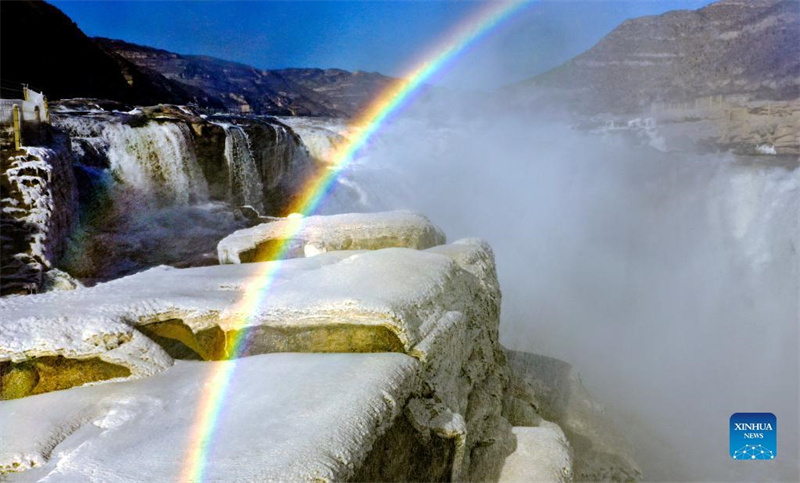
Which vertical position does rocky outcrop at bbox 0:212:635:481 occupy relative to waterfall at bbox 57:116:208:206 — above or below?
below

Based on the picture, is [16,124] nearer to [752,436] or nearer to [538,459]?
[538,459]

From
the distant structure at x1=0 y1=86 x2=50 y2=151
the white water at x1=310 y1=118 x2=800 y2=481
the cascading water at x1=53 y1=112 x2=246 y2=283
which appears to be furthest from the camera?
the cascading water at x1=53 y1=112 x2=246 y2=283

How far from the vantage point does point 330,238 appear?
5.24 m

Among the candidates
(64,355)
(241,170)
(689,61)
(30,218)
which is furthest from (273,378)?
(689,61)

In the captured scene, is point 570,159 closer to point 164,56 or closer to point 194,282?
point 194,282

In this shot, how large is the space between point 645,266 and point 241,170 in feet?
40.7

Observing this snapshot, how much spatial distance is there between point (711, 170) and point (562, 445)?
16500 mm

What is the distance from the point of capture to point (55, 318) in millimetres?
3008

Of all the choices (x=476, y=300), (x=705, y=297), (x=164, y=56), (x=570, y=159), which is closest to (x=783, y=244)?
(x=705, y=297)

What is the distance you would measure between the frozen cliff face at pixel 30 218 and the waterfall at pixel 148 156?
9.20ft

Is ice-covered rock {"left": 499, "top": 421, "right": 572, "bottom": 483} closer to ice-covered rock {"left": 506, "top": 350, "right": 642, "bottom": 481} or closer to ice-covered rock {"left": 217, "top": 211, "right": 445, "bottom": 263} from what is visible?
ice-covered rock {"left": 506, "top": 350, "right": 642, "bottom": 481}

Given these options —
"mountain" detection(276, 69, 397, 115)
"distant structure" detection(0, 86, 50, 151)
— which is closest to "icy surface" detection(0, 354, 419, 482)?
"distant structure" detection(0, 86, 50, 151)

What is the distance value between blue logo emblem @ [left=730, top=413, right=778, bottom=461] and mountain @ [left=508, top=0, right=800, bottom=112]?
37.4 m

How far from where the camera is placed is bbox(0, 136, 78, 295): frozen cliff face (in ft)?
25.9
